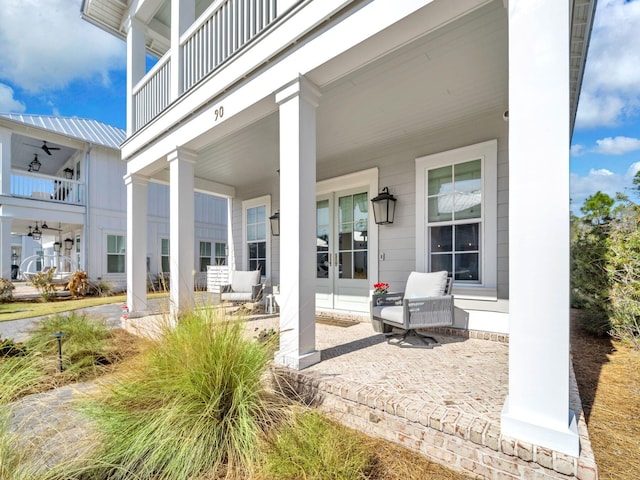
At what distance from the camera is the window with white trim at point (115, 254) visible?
10724mm

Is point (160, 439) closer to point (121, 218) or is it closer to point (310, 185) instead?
point (310, 185)

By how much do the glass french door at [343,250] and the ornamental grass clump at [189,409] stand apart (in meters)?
3.08

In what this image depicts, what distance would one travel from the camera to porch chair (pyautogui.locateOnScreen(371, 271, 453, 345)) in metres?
3.15

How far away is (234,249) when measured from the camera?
7371 mm

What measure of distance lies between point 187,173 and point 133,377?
117 inches

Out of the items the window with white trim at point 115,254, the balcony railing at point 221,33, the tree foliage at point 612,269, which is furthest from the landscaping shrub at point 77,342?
the window with white trim at point 115,254

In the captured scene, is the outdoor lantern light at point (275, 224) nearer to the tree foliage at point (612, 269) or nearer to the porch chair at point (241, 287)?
the porch chair at point (241, 287)

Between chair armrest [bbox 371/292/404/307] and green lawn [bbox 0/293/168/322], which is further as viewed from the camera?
green lawn [bbox 0/293/168/322]

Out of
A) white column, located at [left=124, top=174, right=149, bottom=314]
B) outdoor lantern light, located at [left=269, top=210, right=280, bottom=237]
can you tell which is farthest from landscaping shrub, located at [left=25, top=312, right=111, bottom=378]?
outdoor lantern light, located at [left=269, top=210, right=280, bottom=237]

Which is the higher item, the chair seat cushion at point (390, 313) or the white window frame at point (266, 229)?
the white window frame at point (266, 229)

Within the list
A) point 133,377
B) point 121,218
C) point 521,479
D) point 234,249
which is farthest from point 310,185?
point 121,218

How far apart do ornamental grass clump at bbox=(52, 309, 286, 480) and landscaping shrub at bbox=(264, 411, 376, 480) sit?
0.43 feet

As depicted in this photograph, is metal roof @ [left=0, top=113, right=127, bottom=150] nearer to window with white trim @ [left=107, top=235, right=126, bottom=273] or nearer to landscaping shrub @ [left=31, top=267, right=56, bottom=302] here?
window with white trim @ [left=107, top=235, right=126, bottom=273]

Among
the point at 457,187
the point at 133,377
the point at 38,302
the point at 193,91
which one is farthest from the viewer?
the point at 38,302
